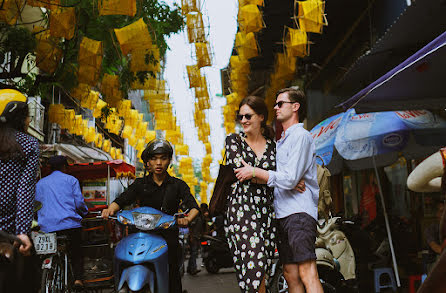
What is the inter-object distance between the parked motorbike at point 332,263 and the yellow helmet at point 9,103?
11.5 feet

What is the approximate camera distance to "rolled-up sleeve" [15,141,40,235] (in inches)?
118

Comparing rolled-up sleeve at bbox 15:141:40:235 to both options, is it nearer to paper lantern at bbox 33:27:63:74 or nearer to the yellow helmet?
the yellow helmet

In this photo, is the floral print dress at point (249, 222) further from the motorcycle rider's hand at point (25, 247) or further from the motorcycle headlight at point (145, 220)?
the motorcycle rider's hand at point (25, 247)

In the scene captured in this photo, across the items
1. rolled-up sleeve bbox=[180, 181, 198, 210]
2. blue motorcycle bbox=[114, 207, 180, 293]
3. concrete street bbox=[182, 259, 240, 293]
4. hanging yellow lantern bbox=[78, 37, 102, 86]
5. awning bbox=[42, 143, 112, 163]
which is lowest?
concrete street bbox=[182, 259, 240, 293]

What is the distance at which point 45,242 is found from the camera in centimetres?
566

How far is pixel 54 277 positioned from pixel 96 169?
7219mm

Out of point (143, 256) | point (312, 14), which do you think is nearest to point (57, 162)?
point (143, 256)

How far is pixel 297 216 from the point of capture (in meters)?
3.63

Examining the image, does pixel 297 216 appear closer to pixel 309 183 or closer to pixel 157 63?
pixel 309 183

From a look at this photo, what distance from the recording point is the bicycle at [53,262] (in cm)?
559

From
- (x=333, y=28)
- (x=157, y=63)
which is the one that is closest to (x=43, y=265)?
(x=157, y=63)

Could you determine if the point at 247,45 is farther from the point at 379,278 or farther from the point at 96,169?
the point at 379,278

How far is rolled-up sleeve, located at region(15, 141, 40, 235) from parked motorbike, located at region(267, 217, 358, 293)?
317cm

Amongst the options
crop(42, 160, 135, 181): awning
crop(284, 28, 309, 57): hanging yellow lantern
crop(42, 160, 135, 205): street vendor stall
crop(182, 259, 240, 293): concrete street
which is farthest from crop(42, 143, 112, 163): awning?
crop(284, 28, 309, 57): hanging yellow lantern
